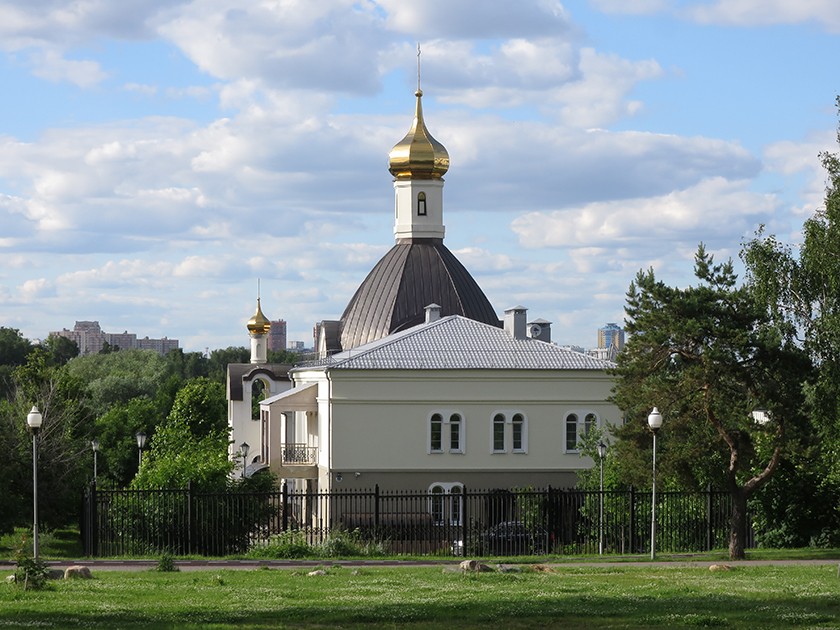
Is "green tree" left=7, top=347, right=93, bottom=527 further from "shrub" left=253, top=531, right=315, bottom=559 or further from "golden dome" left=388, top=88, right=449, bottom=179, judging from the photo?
"golden dome" left=388, top=88, right=449, bottom=179

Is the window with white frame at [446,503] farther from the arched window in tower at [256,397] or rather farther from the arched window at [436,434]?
the arched window in tower at [256,397]

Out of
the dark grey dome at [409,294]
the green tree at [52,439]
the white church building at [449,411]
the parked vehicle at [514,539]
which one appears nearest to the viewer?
the parked vehicle at [514,539]

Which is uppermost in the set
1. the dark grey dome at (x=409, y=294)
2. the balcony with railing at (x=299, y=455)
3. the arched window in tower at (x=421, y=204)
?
the arched window in tower at (x=421, y=204)

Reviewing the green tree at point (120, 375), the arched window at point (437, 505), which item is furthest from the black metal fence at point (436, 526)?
the green tree at point (120, 375)

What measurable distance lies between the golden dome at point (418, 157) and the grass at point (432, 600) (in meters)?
40.4

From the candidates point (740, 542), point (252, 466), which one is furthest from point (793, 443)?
point (252, 466)

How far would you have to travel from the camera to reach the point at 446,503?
35812mm

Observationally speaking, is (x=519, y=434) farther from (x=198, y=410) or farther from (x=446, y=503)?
(x=198, y=410)

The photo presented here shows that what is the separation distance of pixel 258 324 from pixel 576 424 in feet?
111

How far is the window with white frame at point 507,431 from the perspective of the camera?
42531mm

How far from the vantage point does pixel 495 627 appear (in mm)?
14711

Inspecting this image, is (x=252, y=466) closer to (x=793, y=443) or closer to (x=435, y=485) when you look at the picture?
(x=435, y=485)

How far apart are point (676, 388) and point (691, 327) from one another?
52.1 inches

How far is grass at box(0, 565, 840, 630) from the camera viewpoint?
14969mm
